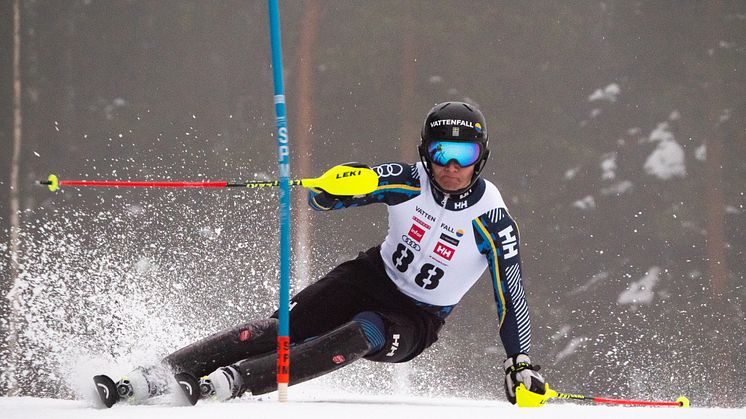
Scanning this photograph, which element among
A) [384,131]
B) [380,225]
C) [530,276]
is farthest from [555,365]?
[384,131]

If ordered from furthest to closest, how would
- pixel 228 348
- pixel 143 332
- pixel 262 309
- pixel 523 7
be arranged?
pixel 523 7
pixel 262 309
pixel 143 332
pixel 228 348

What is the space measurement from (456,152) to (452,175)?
8 centimetres

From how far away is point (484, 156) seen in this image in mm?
2949

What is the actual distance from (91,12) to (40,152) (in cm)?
131

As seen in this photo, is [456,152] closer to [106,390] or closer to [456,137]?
[456,137]

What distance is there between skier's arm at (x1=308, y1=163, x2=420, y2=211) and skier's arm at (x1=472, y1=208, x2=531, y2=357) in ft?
0.87

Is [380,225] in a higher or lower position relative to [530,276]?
higher

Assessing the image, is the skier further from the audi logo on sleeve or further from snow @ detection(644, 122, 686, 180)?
snow @ detection(644, 122, 686, 180)

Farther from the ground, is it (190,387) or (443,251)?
(443,251)

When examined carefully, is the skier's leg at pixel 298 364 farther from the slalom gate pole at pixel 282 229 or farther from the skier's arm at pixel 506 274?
the skier's arm at pixel 506 274

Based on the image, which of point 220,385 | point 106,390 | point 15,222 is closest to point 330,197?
point 220,385

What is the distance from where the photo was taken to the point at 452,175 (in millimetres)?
Result: 2914

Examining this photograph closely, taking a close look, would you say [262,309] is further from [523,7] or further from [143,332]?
[523,7]

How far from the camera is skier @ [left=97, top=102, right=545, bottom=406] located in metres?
2.75
